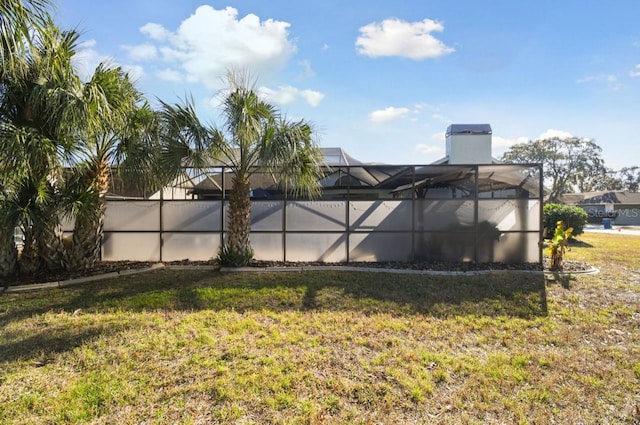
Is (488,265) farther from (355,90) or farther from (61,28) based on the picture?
(61,28)

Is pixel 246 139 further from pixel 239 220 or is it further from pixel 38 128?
pixel 38 128

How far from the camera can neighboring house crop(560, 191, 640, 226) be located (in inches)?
1419

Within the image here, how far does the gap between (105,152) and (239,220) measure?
10.5 ft

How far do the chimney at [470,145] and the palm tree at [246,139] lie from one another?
1108 cm

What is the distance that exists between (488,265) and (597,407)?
5190 millimetres

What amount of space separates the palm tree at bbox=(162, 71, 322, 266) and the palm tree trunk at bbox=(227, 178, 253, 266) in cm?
31

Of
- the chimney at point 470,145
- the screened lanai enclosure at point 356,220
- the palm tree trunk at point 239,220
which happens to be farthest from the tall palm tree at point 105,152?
the chimney at point 470,145

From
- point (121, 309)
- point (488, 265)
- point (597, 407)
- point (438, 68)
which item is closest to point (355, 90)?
point (438, 68)

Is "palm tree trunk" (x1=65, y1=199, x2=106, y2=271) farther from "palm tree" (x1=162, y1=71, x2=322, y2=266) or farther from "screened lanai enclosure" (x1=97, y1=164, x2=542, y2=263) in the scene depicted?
"palm tree" (x1=162, y1=71, x2=322, y2=266)

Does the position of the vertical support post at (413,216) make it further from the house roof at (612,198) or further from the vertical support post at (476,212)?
the house roof at (612,198)

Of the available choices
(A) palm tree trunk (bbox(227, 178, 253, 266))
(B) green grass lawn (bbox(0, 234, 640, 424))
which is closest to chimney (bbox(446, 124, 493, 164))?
(B) green grass lawn (bbox(0, 234, 640, 424))

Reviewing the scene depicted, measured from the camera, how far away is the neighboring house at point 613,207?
1419 inches

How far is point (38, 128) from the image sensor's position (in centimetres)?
574

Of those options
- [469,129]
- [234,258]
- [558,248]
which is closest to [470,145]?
[469,129]
